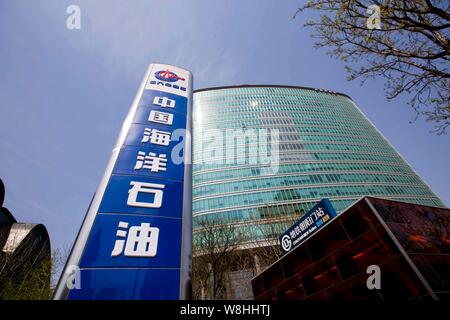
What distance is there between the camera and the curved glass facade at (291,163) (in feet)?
151

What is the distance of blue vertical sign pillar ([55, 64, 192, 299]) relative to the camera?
292cm

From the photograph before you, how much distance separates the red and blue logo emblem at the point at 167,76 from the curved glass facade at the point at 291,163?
30.9 metres

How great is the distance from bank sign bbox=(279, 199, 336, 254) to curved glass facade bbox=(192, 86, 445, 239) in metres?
23.4

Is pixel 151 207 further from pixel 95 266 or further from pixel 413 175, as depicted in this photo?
pixel 413 175

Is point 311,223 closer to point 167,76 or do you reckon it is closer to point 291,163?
point 167,76

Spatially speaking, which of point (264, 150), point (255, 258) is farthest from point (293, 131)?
point (255, 258)

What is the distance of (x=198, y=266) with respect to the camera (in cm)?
1944

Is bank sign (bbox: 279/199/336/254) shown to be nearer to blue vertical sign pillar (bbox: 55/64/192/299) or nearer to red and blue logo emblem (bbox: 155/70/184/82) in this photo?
blue vertical sign pillar (bbox: 55/64/192/299)

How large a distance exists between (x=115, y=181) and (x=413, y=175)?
78.3 metres

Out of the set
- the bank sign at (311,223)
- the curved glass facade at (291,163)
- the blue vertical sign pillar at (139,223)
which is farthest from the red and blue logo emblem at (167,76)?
the curved glass facade at (291,163)

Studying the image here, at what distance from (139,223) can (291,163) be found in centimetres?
5292

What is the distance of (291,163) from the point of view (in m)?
53.5

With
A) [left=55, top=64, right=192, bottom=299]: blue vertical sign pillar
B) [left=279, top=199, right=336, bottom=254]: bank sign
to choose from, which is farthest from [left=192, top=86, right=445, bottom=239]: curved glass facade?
[left=55, top=64, right=192, bottom=299]: blue vertical sign pillar
